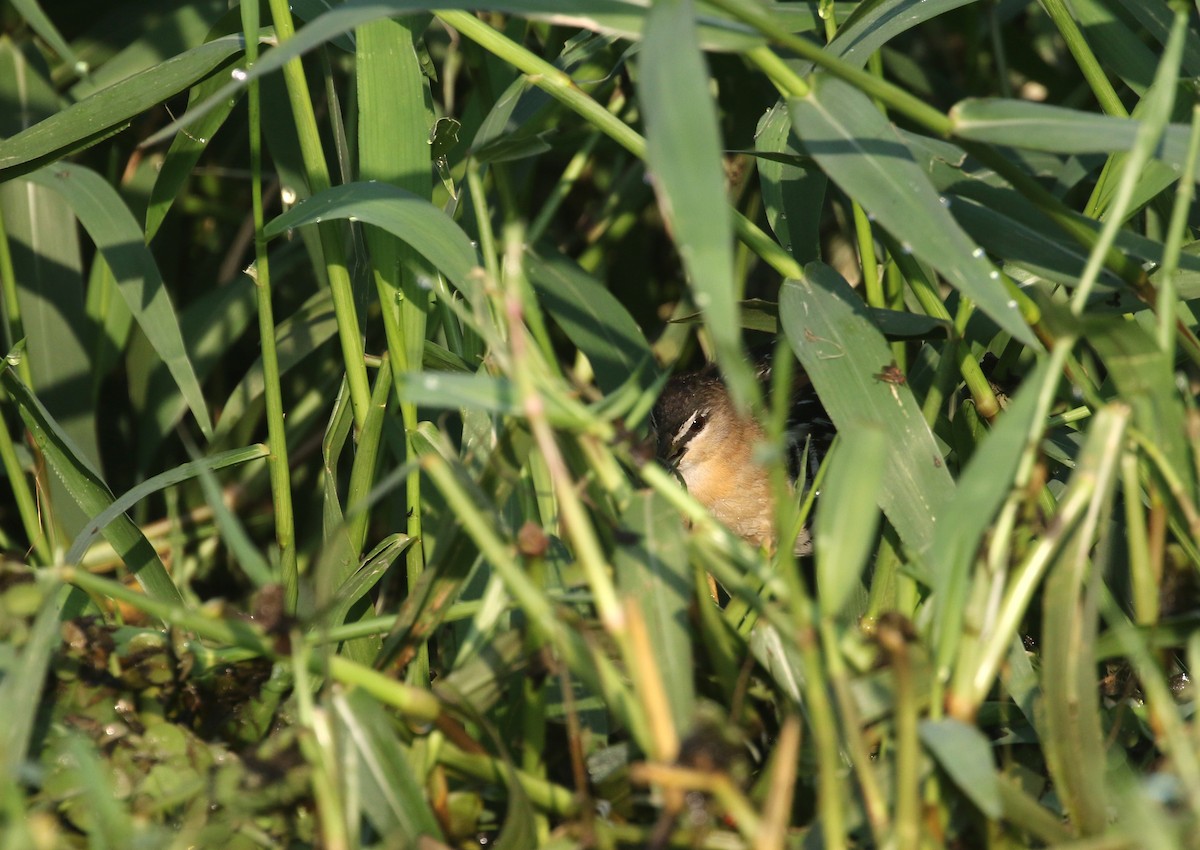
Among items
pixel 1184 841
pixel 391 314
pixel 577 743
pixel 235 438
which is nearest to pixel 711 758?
pixel 577 743

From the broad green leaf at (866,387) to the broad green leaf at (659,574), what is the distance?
55 cm

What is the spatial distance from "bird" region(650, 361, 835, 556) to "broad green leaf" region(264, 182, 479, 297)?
1507 millimetres

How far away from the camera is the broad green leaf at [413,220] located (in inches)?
74.4

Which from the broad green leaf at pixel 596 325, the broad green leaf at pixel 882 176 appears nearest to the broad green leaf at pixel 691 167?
the broad green leaf at pixel 882 176

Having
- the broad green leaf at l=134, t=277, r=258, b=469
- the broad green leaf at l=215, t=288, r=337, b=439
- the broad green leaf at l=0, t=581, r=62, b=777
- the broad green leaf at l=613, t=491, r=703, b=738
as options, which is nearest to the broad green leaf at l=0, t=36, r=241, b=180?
the broad green leaf at l=215, t=288, r=337, b=439

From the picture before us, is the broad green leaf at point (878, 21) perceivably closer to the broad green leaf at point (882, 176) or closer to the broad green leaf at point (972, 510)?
the broad green leaf at point (882, 176)

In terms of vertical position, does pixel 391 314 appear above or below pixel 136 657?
above

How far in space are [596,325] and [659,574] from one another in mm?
1120

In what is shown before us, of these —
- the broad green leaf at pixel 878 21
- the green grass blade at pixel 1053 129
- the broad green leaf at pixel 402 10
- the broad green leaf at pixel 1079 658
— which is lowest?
the broad green leaf at pixel 1079 658

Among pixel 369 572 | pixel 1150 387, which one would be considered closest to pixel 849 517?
pixel 1150 387

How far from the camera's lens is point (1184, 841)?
3.90ft

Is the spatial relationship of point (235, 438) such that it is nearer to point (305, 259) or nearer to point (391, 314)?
point (305, 259)

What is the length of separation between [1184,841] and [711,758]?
45 centimetres

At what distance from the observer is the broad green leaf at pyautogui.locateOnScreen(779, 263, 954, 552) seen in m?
1.95
